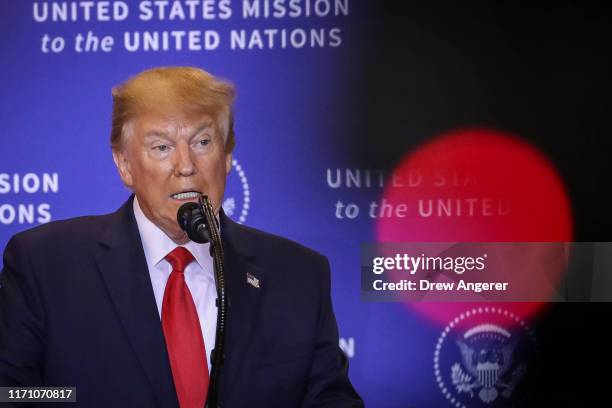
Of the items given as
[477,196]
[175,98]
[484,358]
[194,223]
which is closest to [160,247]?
[175,98]

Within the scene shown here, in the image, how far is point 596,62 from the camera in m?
3.17

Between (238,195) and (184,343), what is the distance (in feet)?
3.73

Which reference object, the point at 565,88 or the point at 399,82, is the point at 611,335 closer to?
the point at 565,88

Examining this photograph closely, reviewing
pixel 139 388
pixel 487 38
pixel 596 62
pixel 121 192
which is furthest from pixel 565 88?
pixel 139 388

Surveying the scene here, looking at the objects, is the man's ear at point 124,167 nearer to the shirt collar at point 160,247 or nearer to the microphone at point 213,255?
the shirt collar at point 160,247

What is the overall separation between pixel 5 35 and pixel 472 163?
1904 millimetres

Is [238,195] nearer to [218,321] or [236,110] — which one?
[236,110]

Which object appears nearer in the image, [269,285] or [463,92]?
[269,285]

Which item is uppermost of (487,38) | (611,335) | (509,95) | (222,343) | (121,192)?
(487,38)

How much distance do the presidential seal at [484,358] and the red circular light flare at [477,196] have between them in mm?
64

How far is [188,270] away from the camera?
7.32ft

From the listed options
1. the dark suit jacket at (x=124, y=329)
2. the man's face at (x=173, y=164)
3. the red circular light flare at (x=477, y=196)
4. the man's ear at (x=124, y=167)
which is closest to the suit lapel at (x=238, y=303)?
the dark suit jacket at (x=124, y=329)

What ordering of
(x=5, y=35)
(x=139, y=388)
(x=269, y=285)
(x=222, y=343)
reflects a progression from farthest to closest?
(x=5, y=35) → (x=269, y=285) → (x=139, y=388) → (x=222, y=343)

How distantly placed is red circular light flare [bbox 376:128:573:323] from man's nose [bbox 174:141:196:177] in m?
1.10
